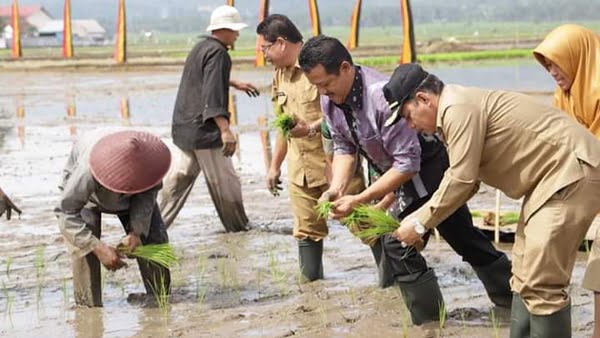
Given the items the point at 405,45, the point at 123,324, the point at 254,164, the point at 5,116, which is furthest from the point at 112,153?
the point at 405,45

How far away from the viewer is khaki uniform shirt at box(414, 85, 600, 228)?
16.8 feet

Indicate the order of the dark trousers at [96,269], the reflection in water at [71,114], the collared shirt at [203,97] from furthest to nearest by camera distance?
1. the reflection in water at [71,114]
2. the collared shirt at [203,97]
3. the dark trousers at [96,269]

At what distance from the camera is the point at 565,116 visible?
17.4 ft

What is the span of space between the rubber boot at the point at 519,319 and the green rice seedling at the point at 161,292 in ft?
7.71

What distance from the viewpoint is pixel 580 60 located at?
6.25m

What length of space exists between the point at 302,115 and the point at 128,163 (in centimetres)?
159

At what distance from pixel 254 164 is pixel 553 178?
8750 millimetres

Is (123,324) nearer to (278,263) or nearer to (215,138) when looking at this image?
(278,263)

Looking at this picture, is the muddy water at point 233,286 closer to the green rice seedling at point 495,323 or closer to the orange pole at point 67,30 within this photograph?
the green rice seedling at point 495,323

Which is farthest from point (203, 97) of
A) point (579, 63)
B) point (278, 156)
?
point (579, 63)

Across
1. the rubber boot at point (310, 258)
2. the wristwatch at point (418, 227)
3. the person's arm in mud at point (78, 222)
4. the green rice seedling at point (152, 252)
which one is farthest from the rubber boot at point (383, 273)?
the wristwatch at point (418, 227)

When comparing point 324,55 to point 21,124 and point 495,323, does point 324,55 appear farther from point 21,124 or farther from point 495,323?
point 21,124

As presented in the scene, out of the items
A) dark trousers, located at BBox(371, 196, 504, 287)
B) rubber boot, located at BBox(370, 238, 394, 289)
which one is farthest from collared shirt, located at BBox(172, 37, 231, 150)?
dark trousers, located at BBox(371, 196, 504, 287)

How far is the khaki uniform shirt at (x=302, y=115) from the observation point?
7.57m
